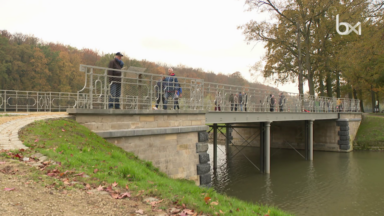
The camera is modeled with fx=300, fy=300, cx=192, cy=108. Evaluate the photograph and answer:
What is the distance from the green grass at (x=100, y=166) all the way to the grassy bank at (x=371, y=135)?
24261 millimetres

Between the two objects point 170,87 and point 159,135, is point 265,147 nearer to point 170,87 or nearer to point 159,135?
point 170,87

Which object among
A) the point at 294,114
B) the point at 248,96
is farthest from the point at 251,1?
the point at 248,96

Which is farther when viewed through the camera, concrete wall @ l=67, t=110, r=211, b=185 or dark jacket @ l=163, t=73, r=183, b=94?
dark jacket @ l=163, t=73, r=183, b=94

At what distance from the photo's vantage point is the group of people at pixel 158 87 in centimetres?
857

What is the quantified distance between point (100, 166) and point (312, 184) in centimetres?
1171

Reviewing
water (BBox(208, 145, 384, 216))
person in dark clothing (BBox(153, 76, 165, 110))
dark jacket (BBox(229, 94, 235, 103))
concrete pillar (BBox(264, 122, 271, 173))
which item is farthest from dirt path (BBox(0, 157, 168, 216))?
concrete pillar (BBox(264, 122, 271, 173))

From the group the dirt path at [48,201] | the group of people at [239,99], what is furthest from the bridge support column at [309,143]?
the dirt path at [48,201]

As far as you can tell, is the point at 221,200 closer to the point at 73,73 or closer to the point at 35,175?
the point at 35,175

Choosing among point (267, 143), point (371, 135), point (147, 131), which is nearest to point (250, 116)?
point (267, 143)

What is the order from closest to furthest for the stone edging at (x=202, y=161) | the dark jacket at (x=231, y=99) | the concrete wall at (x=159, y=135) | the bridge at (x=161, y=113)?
the concrete wall at (x=159, y=135)
the bridge at (x=161, y=113)
the stone edging at (x=202, y=161)
the dark jacket at (x=231, y=99)

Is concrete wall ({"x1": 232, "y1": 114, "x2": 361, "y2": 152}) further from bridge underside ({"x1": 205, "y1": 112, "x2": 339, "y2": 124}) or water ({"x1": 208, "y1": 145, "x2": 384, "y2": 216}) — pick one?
bridge underside ({"x1": 205, "y1": 112, "x2": 339, "y2": 124})

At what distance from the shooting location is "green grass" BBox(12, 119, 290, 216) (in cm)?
490

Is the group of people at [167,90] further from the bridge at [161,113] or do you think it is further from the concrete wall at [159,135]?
the concrete wall at [159,135]

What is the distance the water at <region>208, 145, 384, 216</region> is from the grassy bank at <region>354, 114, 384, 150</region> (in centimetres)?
377
